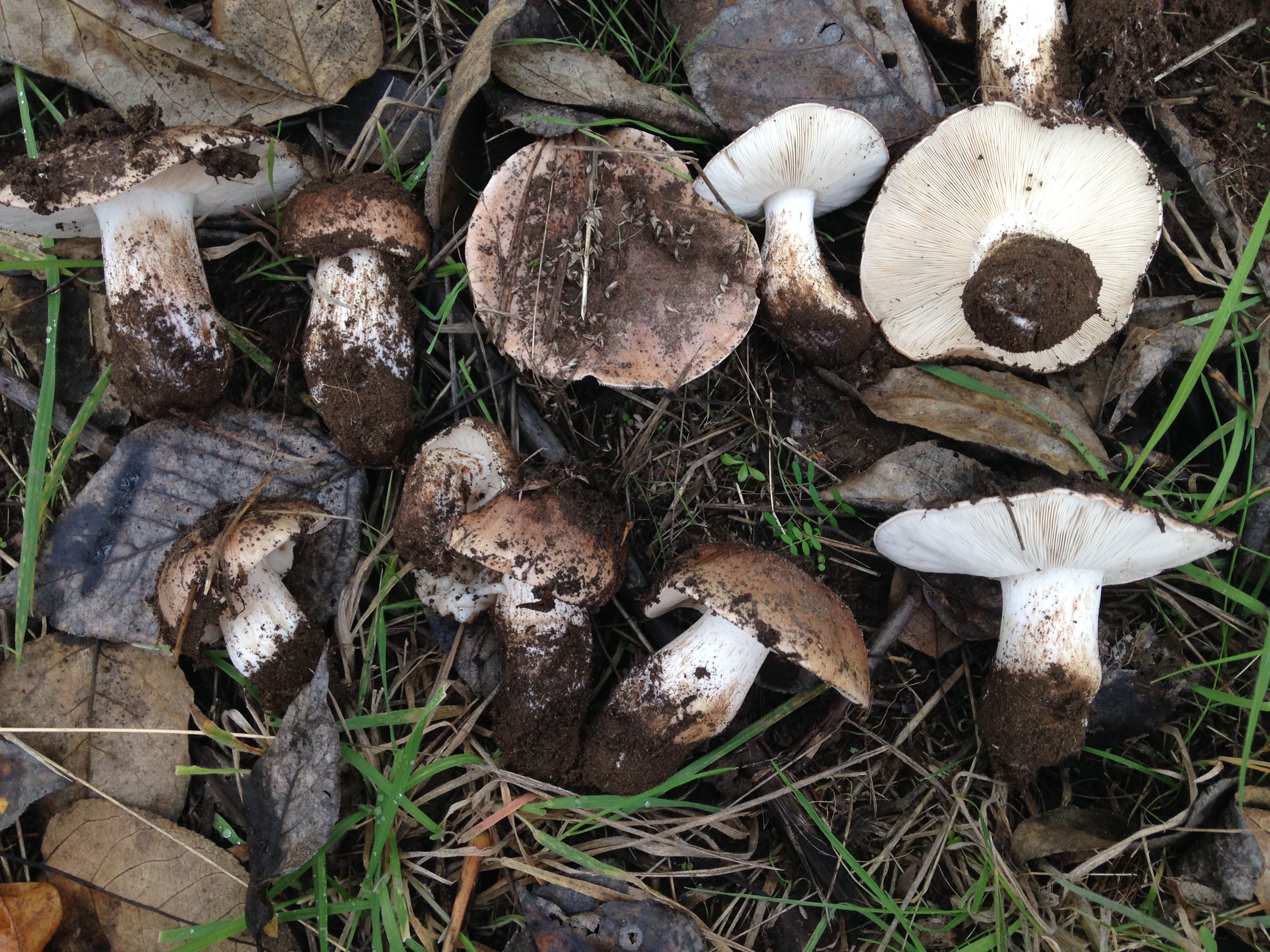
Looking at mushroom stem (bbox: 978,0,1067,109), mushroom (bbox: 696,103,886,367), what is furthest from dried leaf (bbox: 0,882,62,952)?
mushroom stem (bbox: 978,0,1067,109)

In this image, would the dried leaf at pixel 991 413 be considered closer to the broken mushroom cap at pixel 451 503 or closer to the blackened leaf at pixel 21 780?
the broken mushroom cap at pixel 451 503

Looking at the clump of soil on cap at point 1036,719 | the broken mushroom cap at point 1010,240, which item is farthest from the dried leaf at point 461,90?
the clump of soil on cap at point 1036,719

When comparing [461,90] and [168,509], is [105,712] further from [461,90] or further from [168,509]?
[461,90]

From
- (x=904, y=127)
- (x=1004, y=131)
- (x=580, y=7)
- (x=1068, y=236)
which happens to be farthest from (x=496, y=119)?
(x=1068, y=236)

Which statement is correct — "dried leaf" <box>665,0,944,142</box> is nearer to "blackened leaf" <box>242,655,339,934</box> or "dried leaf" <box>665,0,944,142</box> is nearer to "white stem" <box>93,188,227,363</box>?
"white stem" <box>93,188,227,363</box>

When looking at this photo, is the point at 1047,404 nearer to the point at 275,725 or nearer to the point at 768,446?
the point at 768,446

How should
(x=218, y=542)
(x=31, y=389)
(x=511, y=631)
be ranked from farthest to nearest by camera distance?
1. (x=31, y=389)
2. (x=511, y=631)
3. (x=218, y=542)
